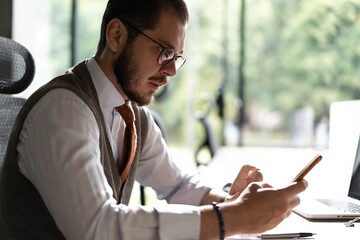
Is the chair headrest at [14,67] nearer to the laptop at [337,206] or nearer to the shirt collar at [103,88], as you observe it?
the shirt collar at [103,88]

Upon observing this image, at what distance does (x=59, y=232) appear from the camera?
3.95 ft

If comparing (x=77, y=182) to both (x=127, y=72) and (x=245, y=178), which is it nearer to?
(x=127, y=72)

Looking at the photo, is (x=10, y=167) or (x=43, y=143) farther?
(x=10, y=167)

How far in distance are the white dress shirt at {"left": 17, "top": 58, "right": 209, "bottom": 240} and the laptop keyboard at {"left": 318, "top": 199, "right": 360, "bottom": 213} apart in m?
0.60

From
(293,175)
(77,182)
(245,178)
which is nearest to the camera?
(77,182)

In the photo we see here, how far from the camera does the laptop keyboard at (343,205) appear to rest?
1.51 meters

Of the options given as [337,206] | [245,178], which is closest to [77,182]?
[245,178]

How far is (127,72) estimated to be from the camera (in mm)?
1446

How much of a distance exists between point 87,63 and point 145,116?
34cm

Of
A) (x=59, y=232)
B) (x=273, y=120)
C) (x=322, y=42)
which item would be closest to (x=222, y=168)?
(x=59, y=232)

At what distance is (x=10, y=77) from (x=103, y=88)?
0.93 feet

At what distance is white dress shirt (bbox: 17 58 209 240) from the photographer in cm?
108

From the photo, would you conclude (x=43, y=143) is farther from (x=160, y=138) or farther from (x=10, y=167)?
(x=160, y=138)

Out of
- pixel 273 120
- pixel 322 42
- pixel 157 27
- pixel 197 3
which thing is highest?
pixel 197 3
